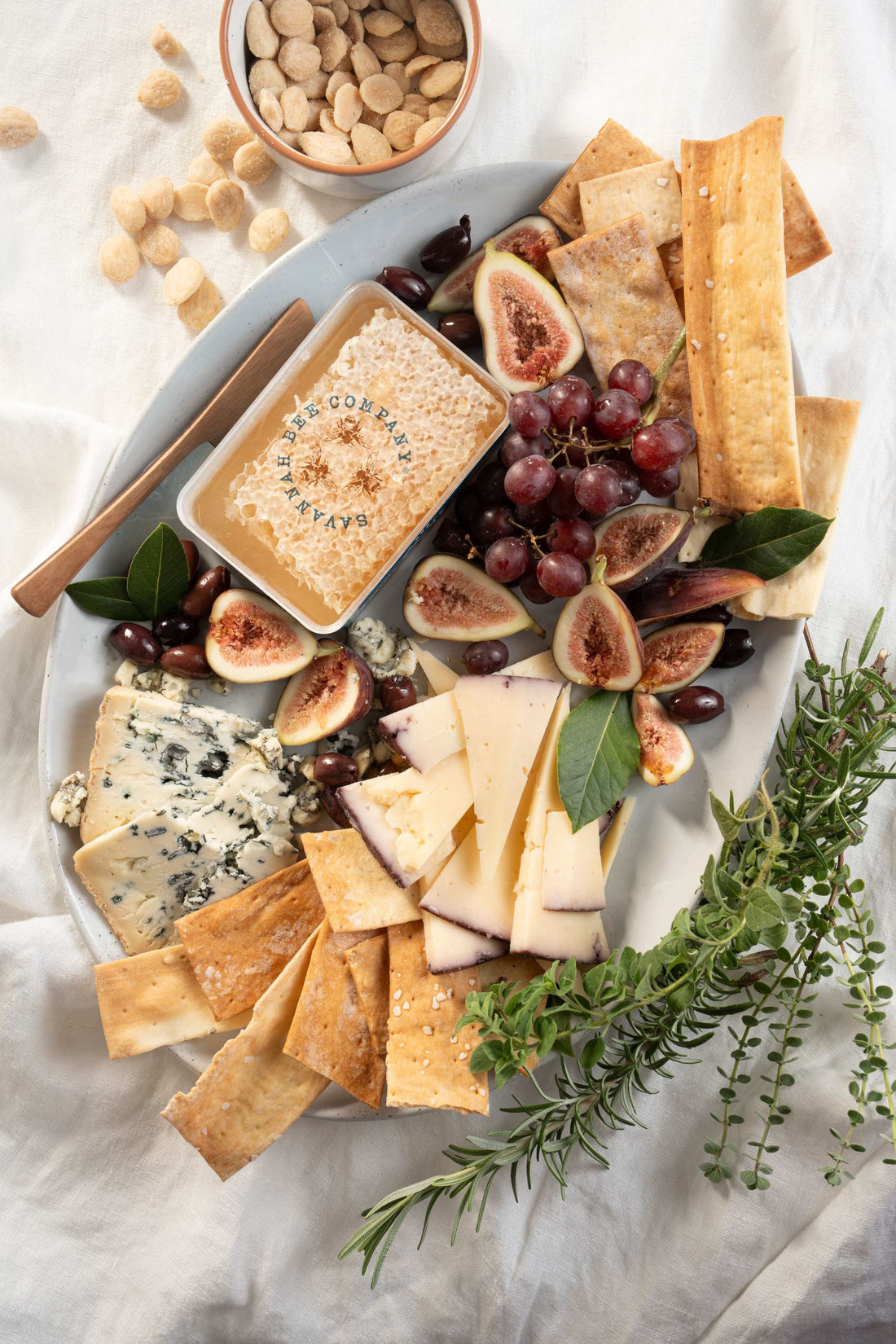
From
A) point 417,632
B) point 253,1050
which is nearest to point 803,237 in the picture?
point 417,632

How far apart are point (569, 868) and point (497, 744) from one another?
311 mm

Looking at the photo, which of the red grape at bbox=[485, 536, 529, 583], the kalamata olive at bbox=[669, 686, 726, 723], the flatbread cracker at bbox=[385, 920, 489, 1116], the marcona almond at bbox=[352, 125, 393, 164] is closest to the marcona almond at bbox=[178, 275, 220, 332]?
the marcona almond at bbox=[352, 125, 393, 164]

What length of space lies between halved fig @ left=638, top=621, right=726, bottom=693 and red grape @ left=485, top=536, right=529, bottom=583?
14.4 inches

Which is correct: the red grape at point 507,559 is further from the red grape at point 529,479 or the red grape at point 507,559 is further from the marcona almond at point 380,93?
the marcona almond at point 380,93

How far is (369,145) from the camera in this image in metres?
2.07

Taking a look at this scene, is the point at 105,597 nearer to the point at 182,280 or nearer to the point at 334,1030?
the point at 182,280

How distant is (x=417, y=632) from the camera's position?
213 centimetres

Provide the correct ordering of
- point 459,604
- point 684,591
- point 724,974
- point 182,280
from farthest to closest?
point 182,280, point 459,604, point 684,591, point 724,974

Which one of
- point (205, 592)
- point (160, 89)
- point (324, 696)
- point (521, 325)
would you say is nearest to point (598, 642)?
point (324, 696)

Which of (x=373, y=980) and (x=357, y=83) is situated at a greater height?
(x=357, y=83)

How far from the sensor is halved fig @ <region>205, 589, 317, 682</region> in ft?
6.81

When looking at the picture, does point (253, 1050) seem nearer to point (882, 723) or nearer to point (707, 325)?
point (882, 723)

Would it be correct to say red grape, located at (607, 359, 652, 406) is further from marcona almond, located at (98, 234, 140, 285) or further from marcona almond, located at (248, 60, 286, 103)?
marcona almond, located at (98, 234, 140, 285)

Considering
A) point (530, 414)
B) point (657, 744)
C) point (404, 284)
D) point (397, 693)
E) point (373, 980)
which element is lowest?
point (373, 980)
